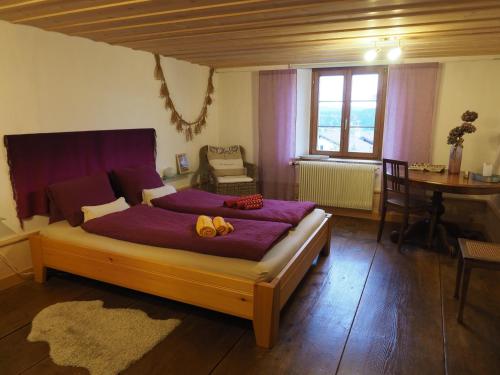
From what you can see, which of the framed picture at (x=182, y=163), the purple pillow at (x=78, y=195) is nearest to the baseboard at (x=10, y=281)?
the purple pillow at (x=78, y=195)

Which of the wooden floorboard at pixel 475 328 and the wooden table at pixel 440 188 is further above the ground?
the wooden table at pixel 440 188

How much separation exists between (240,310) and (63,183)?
1.92m

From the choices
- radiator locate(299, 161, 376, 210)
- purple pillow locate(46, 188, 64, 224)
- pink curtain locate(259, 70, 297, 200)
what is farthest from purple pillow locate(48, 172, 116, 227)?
radiator locate(299, 161, 376, 210)

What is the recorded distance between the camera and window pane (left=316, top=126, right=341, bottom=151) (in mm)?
5027

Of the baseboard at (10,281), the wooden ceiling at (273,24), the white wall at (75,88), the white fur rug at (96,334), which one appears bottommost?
the white fur rug at (96,334)

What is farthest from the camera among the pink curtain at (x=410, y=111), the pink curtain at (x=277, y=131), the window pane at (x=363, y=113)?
the pink curtain at (x=277, y=131)

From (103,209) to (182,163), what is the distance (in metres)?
1.78

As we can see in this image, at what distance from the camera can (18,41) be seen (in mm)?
2783

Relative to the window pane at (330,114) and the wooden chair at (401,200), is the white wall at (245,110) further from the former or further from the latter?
the wooden chair at (401,200)

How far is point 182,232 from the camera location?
2559 millimetres

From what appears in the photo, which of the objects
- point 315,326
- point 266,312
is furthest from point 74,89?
point 315,326

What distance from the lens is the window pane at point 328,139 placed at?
5.03m

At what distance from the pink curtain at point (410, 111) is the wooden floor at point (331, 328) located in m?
1.61

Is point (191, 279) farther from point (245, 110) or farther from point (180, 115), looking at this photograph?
point (245, 110)
